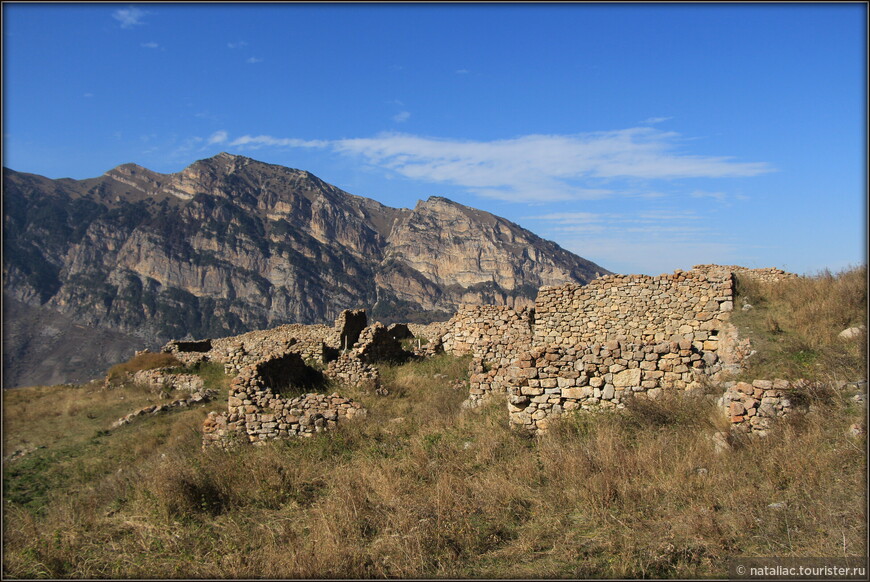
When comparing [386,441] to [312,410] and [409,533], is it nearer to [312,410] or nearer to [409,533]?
[312,410]

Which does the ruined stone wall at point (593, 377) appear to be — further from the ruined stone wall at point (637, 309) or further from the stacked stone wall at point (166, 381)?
the stacked stone wall at point (166, 381)

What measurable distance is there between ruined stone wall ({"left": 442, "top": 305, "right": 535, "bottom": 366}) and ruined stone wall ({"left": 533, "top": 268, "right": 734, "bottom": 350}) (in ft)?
3.16

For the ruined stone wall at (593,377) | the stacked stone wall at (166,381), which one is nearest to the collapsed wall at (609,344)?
the ruined stone wall at (593,377)

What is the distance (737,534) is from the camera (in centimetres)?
483

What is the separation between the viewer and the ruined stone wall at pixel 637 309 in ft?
42.0

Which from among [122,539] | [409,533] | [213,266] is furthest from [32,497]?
[213,266]

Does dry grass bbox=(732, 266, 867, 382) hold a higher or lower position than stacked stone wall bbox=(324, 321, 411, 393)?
higher

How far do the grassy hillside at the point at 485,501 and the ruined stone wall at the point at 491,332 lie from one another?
18.8 ft

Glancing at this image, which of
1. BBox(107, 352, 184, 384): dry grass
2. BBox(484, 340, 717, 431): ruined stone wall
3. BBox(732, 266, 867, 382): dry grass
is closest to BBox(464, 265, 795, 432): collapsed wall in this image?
BBox(484, 340, 717, 431): ruined stone wall

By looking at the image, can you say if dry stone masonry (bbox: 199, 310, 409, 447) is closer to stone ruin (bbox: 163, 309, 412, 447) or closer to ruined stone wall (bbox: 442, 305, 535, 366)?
stone ruin (bbox: 163, 309, 412, 447)

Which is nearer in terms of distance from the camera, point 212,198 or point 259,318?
point 259,318

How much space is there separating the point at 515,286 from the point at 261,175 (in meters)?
105

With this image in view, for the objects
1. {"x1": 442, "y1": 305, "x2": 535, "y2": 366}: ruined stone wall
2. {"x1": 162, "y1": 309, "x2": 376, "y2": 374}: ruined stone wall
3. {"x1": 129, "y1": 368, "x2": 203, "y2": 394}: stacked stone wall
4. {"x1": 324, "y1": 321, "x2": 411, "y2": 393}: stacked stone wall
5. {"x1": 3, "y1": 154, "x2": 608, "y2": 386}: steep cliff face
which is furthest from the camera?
{"x1": 3, "y1": 154, "x2": 608, "y2": 386}: steep cliff face

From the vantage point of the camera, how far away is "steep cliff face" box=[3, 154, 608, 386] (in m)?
132
